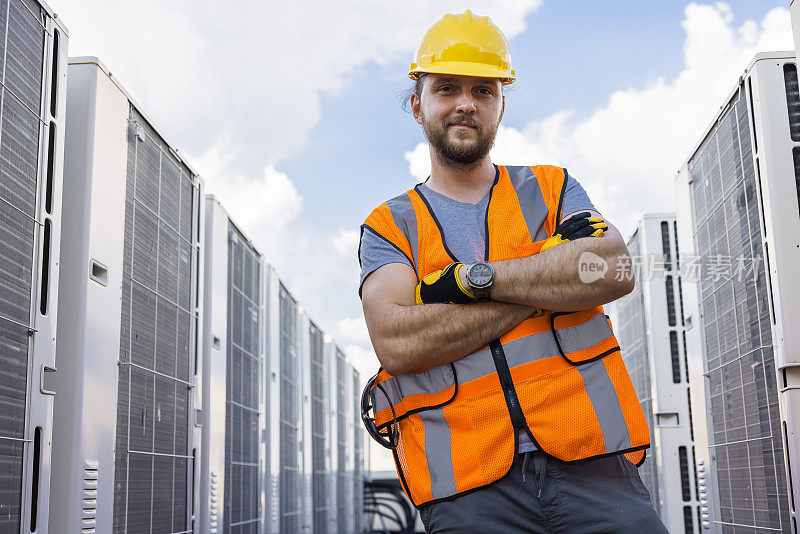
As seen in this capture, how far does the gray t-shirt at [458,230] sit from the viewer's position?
70.9 inches

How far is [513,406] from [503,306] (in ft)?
0.66

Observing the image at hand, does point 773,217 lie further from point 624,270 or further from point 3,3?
point 3,3

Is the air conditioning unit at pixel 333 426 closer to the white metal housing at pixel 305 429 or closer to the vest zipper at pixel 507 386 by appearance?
the white metal housing at pixel 305 429

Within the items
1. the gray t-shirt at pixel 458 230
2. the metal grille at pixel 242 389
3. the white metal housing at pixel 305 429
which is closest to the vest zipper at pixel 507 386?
the gray t-shirt at pixel 458 230

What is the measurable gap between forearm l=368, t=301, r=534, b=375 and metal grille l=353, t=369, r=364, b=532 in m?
13.3

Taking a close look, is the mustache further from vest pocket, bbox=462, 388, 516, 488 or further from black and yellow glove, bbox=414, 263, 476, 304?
vest pocket, bbox=462, 388, 516, 488

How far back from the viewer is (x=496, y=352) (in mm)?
1636

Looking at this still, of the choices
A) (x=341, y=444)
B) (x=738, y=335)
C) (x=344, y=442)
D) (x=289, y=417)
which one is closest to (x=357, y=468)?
(x=344, y=442)

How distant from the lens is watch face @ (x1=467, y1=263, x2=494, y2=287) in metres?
1.62

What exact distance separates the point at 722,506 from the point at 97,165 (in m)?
3.76

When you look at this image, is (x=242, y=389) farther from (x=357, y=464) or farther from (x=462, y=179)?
(x=357, y=464)

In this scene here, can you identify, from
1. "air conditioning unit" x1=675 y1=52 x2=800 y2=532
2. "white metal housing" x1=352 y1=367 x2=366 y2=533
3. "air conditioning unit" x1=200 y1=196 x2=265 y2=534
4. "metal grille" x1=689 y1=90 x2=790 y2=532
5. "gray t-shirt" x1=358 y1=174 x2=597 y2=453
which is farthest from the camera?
"white metal housing" x1=352 y1=367 x2=366 y2=533

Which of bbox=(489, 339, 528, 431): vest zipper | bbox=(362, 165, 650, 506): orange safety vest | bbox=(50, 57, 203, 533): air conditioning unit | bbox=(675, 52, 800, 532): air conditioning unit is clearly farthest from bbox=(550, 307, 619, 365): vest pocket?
bbox=(50, 57, 203, 533): air conditioning unit

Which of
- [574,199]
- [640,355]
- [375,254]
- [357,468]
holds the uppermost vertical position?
[640,355]
